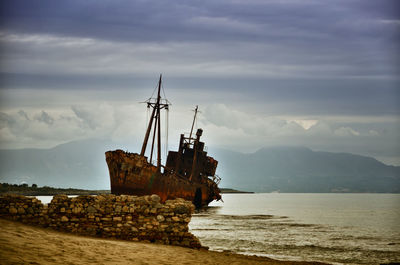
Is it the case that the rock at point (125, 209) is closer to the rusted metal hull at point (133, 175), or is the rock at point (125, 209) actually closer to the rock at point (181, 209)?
the rock at point (181, 209)

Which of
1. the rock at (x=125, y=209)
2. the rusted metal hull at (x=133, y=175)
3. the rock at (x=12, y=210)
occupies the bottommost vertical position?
the rock at (x=12, y=210)

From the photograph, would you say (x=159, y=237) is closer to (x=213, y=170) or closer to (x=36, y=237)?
(x=36, y=237)

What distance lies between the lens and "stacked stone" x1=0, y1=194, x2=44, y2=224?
1488 centimetres

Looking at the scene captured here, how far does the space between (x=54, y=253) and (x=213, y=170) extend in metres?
56.8

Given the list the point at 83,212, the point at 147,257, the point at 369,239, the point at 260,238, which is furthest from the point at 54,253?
the point at 369,239

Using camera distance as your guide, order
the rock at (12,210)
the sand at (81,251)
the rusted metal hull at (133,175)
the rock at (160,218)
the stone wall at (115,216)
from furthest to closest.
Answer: the rusted metal hull at (133,175), the rock at (160,218), the stone wall at (115,216), the rock at (12,210), the sand at (81,251)

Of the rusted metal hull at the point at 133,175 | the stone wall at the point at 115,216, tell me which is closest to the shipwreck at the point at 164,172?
the rusted metal hull at the point at 133,175

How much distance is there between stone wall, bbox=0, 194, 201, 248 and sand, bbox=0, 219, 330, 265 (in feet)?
2.06

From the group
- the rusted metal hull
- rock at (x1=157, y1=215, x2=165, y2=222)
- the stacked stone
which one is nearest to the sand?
the stacked stone

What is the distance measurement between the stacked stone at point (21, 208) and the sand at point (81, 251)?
2.01ft

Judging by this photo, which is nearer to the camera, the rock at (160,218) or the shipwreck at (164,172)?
the rock at (160,218)

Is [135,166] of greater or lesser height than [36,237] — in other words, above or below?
above

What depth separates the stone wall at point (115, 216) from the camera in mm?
15281

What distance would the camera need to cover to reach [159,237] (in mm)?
15695
